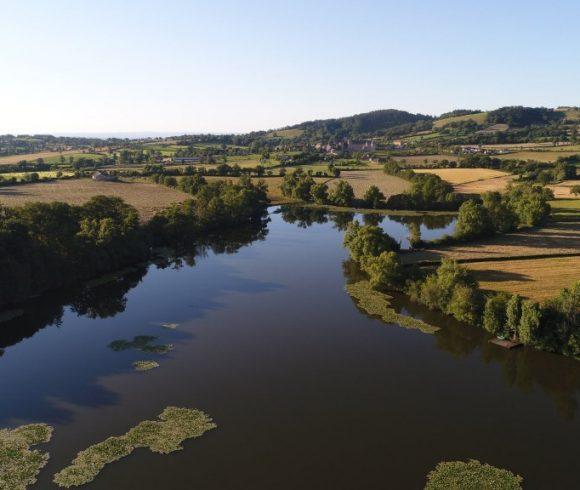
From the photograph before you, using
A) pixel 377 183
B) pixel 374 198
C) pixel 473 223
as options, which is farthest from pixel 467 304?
pixel 377 183

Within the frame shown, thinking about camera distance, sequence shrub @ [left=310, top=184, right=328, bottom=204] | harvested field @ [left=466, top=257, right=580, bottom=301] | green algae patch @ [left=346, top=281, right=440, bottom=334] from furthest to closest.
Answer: shrub @ [left=310, top=184, right=328, bottom=204] → harvested field @ [left=466, top=257, right=580, bottom=301] → green algae patch @ [left=346, top=281, right=440, bottom=334]

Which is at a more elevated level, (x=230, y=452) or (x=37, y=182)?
(x=37, y=182)

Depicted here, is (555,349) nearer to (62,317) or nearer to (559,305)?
(559,305)

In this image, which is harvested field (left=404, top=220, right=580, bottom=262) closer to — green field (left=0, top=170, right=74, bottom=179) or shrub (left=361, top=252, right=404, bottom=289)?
shrub (left=361, top=252, right=404, bottom=289)

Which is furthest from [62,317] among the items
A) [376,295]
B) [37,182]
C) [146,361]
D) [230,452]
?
[37,182]

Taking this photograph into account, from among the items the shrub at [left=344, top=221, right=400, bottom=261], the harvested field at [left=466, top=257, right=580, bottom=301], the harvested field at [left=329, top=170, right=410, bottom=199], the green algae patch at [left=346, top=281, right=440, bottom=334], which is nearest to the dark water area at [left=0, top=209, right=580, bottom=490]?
the green algae patch at [left=346, top=281, right=440, bottom=334]
